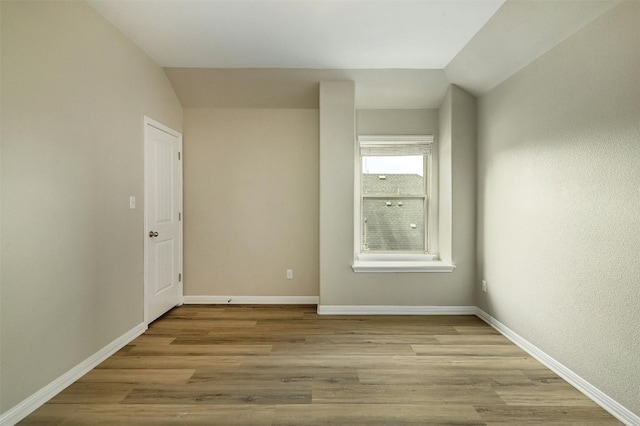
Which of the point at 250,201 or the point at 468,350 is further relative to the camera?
the point at 250,201

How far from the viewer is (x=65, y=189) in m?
2.17

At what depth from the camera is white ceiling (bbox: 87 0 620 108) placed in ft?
7.76

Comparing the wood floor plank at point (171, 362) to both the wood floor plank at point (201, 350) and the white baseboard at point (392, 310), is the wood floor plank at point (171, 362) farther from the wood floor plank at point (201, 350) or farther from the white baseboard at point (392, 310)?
the white baseboard at point (392, 310)

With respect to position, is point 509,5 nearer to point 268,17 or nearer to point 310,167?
point 268,17

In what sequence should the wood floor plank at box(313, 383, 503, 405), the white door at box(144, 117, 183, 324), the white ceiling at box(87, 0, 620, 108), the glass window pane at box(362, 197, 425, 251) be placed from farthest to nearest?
the glass window pane at box(362, 197, 425, 251)
the white door at box(144, 117, 183, 324)
the white ceiling at box(87, 0, 620, 108)
the wood floor plank at box(313, 383, 503, 405)

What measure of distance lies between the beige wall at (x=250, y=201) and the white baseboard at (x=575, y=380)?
216cm

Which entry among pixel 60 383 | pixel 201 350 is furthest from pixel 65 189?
pixel 201 350

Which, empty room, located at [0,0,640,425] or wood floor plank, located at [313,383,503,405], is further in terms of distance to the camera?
wood floor plank, located at [313,383,503,405]

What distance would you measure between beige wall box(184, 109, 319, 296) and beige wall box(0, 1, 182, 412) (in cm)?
98

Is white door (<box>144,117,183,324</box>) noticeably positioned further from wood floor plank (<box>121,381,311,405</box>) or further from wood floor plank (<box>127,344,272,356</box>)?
wood floor plank (<box>121,381,311,405</box>)

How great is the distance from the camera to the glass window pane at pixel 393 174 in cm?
415

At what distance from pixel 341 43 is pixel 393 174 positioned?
1.80 m

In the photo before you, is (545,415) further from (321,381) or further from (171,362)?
(171,362)

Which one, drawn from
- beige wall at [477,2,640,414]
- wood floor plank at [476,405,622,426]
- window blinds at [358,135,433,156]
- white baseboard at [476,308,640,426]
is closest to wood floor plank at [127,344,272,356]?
wood floor plank at [476,405,622,426]
